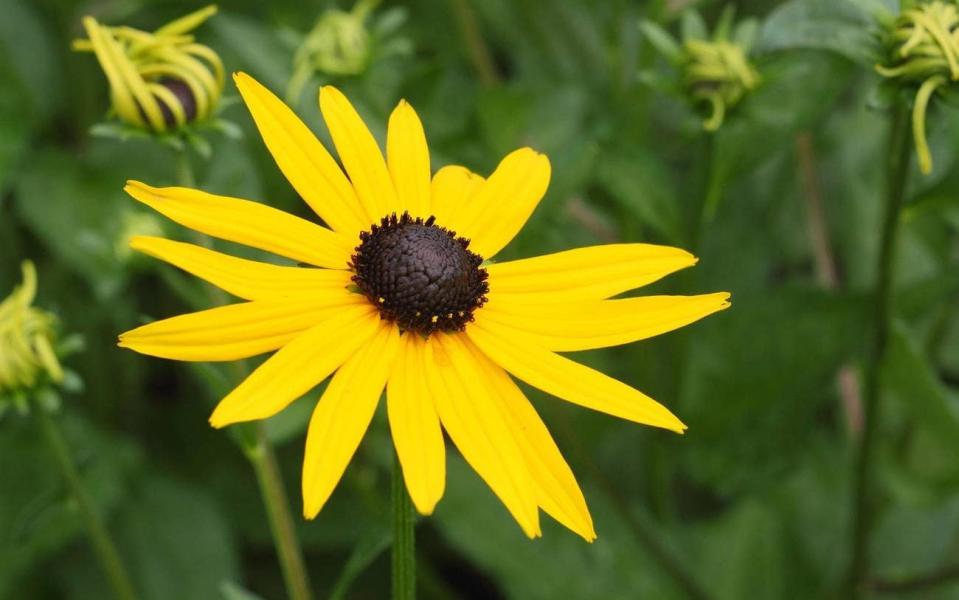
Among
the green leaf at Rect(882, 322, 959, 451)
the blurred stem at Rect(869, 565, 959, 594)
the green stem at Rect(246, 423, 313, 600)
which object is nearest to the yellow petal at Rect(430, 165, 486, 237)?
the green stem at Rect(246, 423, 313, 600)

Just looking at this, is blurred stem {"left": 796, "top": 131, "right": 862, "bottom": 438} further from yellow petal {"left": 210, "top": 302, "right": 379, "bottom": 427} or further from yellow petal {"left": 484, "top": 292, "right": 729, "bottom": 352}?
yellow petal {"left": 210, "top": 302, "right": 379, "bottom": 427}

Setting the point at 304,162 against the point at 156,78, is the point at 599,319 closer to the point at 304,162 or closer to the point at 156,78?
the point at 304,162

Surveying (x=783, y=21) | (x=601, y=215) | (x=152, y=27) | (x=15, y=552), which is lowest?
(x=15, y=552)

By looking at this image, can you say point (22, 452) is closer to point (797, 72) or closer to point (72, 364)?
point (72, 364)

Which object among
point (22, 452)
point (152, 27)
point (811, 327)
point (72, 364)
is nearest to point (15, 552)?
point (22, 452)

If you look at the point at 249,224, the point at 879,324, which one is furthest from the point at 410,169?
the point at 879,324
